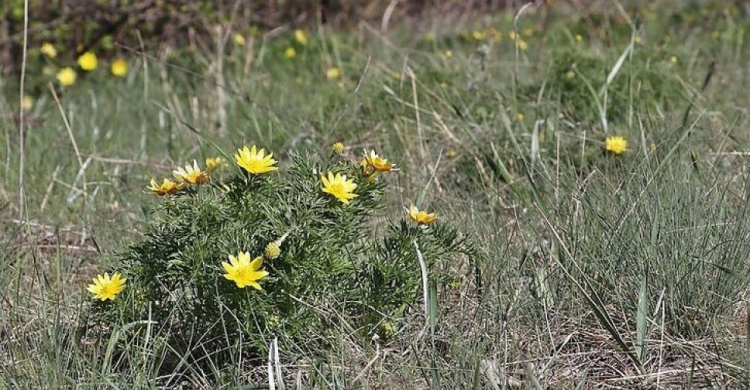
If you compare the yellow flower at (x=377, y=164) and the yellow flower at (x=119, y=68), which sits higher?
the yellow flower at (x=119, y=68)

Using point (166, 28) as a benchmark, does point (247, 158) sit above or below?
below

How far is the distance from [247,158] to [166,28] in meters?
3.44

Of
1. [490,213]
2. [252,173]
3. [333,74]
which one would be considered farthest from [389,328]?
[333,74]

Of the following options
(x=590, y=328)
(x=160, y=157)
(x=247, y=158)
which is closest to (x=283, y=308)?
(x=247, y=158)

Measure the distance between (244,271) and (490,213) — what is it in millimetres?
979

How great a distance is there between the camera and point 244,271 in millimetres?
1847

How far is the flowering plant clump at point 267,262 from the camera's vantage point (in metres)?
1.92

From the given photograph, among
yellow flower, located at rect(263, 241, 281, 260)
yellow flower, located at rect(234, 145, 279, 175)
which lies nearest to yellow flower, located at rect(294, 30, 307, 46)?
yellow flower, located at rect(234, 145, 279, 175)

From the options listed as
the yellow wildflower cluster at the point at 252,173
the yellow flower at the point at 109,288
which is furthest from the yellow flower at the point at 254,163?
the yellow flower at the point at 109,288

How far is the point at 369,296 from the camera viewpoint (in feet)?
6.70

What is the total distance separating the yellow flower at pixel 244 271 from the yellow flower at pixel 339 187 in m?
0.19

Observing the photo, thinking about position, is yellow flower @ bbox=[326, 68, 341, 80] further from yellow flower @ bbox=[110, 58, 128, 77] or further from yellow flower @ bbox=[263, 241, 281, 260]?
yellow flower @ bbox=[263, 241, 281, 260]

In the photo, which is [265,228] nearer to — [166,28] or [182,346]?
[182,346]

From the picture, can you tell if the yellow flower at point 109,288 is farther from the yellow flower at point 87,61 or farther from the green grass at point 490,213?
the yellow flower at point 87,61
